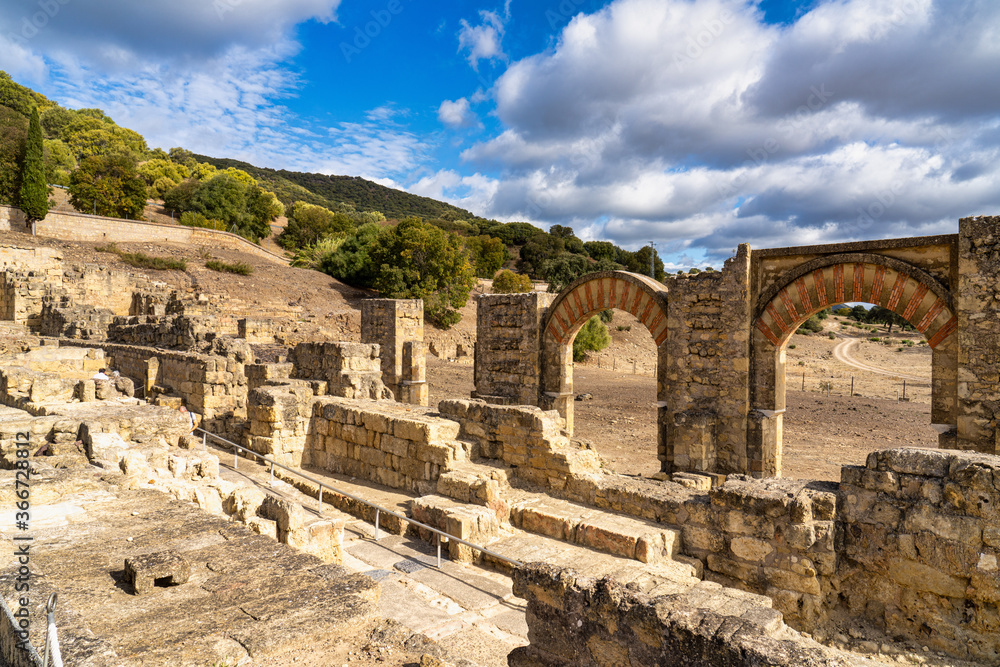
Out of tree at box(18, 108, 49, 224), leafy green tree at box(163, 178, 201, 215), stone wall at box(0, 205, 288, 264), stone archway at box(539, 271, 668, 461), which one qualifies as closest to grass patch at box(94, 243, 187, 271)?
stone wall at box(0, 205, 288, 264)

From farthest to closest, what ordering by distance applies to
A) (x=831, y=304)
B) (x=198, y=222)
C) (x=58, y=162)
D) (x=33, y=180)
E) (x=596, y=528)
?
(x=58, y=162), (x=198, y=222), (x=33, y=180), (x=831, y=304), (x=596, y=528)

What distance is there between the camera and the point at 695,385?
971 cm

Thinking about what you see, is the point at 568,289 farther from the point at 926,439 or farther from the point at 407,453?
the point at 926,439

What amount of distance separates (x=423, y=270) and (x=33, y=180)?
2024 cm

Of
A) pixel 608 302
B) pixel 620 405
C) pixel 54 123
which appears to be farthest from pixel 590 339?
pixel 54 123

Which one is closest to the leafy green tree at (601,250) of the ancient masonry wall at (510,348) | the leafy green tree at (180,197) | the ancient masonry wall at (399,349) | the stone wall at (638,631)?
the leafy green tree at (180,197)

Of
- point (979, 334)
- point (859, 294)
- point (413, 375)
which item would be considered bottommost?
point (413, 375)

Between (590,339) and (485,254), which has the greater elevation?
(485,254)

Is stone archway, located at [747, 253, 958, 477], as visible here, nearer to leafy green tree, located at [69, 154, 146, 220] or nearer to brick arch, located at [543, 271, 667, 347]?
brick arch, located at [543, 271, 667, 347]

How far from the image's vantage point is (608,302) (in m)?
11.0

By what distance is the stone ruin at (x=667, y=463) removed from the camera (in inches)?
115

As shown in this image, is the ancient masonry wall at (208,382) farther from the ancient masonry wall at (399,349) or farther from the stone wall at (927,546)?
the stone wall at (927,546)

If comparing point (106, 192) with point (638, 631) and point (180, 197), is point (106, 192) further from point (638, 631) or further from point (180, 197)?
point (638, 631)

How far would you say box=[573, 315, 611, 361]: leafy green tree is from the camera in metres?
30.0
